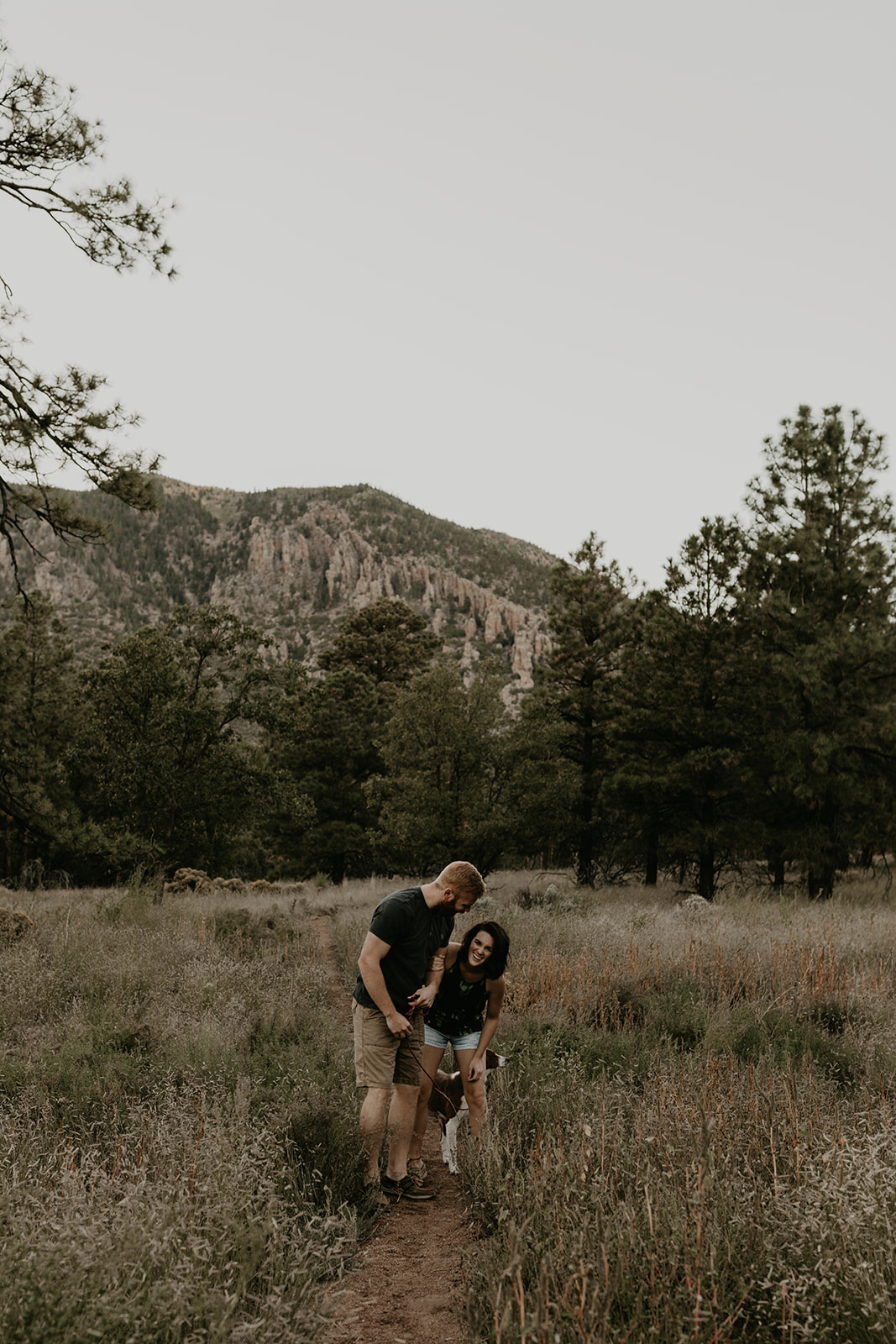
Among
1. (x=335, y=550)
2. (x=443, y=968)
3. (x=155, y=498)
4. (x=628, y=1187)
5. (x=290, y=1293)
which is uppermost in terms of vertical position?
(x=335, y=550)

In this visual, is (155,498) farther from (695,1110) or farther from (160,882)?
(160,882)

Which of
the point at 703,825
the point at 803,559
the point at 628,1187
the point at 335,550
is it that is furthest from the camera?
the point at 335,550

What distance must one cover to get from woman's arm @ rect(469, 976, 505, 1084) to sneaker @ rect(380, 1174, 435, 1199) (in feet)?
1.89

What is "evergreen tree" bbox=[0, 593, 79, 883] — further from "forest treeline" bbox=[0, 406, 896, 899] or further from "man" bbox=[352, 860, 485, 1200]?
"man" bbox=[352, 860, 485, 1200]

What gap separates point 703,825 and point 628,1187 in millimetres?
16257

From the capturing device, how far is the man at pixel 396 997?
4.15m

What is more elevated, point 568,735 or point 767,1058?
point 568,735

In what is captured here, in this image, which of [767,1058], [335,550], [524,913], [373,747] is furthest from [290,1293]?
[335,550]

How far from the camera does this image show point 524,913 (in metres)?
12.5

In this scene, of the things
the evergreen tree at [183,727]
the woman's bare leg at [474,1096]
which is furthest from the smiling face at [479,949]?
the evergreen tree at [183,727]

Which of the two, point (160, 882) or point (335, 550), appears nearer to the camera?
point (160, 882)

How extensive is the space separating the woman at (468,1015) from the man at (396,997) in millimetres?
233

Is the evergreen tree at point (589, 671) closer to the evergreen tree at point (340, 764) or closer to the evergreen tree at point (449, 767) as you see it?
the evergreen tree at point (449, 767)

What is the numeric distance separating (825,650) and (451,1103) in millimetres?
13014
